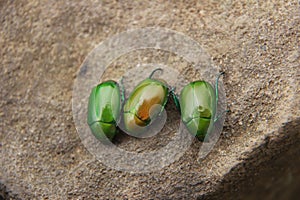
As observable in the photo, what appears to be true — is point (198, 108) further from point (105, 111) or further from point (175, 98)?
point (105, 111)

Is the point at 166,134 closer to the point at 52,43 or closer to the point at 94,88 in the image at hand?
the point at 94,88

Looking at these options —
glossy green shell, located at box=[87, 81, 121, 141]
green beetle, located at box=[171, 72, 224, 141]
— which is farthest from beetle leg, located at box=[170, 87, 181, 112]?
glossy green shell, located at box=[87, 81, 121, 141]

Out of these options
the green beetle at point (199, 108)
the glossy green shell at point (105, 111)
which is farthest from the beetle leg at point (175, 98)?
the glossy green shell at point (105, 111)

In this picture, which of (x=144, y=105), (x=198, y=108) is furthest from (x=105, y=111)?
(x=198, y=108)

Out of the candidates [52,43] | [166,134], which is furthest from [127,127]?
[52,43]

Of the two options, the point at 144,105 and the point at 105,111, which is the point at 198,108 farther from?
the point at 105,111

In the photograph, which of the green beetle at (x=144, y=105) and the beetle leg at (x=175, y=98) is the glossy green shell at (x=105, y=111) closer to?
the green beetle at (x=144, y=105)
